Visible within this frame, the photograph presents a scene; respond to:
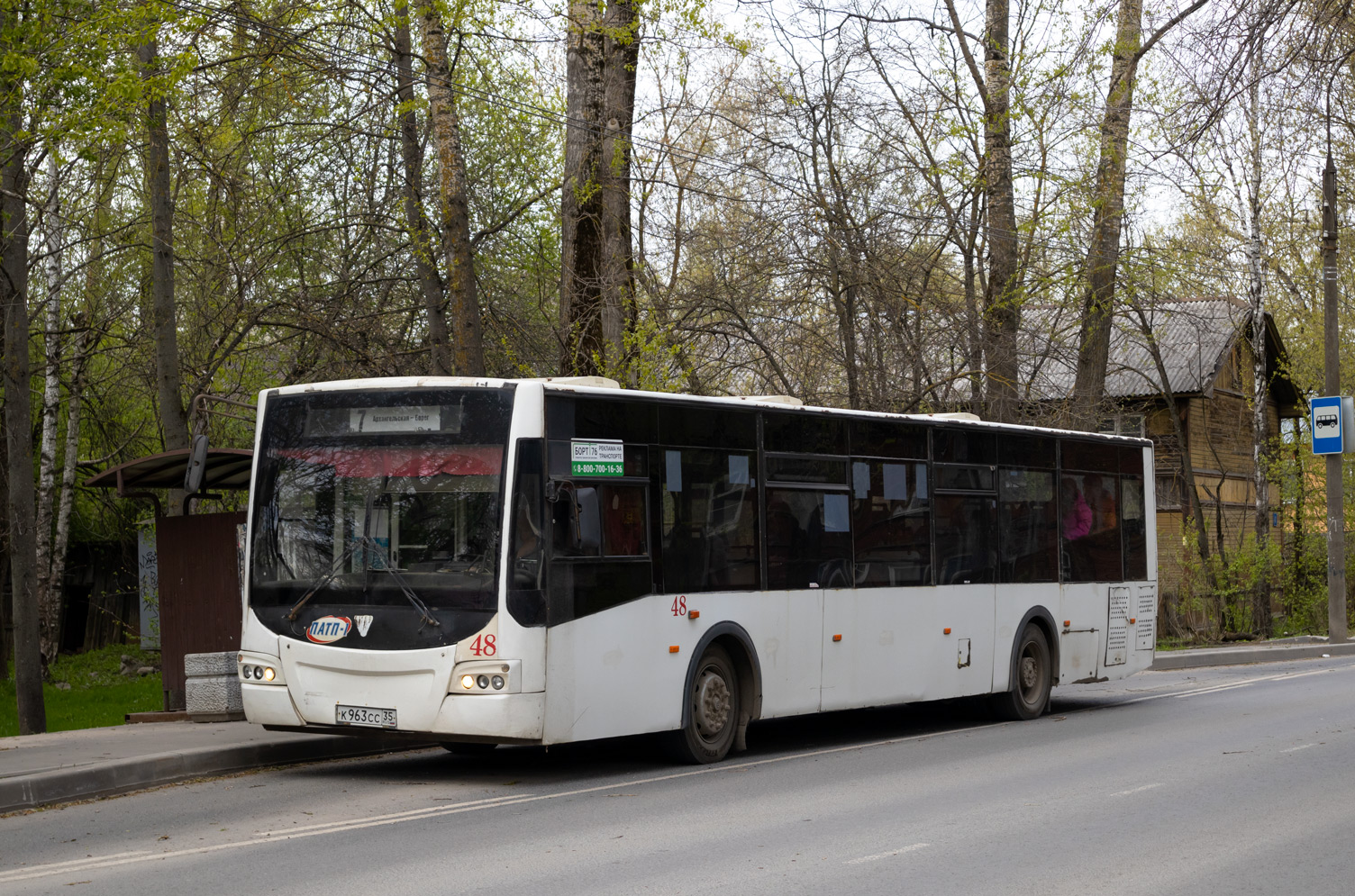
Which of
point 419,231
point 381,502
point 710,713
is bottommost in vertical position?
point 710,713

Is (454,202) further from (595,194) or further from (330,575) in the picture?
(330,575)

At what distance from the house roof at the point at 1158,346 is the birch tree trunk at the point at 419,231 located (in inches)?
345

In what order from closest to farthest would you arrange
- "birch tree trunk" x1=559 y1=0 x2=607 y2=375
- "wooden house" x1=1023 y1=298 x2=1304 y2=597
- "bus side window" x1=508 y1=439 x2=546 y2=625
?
"bus side window" x1=508 y1=439 x2=546 y2=625 → "birch tree trunk" x1=559 y1=0 x2=607 y2=375 → "wooden house" x1=1023 y1=298 x2=1304 y2=597

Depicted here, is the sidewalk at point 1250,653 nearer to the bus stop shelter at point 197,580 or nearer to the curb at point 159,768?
the bus stop shelter at point 197,580

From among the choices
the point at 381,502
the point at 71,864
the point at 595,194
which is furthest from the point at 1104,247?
the point at 71,864

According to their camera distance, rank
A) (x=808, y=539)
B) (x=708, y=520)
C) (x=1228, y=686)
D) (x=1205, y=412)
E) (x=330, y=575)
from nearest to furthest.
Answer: (x=330, y=575) < (x=708, y=520) < (x=808, y=539) < (x=1228, y=686) < (x=1205, y=412)

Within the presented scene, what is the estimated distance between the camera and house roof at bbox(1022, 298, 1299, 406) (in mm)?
23156

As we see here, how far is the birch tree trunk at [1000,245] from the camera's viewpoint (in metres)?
21.6

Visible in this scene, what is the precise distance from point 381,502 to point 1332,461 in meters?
22.8

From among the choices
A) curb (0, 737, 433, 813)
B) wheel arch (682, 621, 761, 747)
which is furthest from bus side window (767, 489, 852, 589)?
curb (0, 737, 433, 813)

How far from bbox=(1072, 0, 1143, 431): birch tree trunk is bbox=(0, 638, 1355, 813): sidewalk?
13.6 meters

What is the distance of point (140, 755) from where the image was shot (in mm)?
11211

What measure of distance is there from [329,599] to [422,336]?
11.2 m

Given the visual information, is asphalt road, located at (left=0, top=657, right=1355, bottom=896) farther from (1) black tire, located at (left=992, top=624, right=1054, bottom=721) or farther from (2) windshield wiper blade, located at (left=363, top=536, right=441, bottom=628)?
(1) black tire, located at (left=992, top=624, right=1054, bottom=721)
